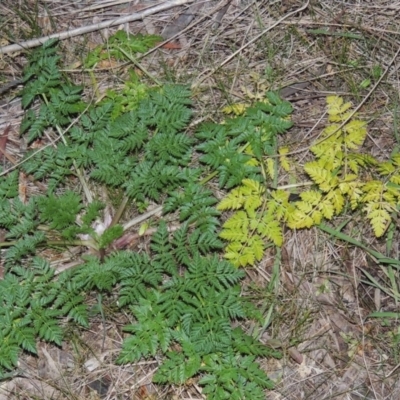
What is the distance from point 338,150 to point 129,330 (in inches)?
47.5

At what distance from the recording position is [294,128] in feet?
10.6

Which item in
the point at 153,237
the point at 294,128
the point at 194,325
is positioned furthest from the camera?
the point at 294,128

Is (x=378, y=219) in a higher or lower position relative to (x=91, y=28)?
lower

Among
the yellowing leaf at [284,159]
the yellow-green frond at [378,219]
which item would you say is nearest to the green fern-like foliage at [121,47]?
the yellowing leaf at [284,159]

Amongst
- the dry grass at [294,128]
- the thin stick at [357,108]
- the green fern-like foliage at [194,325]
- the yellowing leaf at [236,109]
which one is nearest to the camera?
the green fern-like foliage at [194,325]

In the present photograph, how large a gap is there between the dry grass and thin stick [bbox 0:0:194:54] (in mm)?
30

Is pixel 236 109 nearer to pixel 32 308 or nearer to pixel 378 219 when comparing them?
pixel 378 219

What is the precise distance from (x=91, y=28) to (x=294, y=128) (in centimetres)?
115

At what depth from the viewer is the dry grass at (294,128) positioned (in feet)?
9.59

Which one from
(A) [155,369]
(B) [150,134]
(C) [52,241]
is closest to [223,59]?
(B) [150,134]

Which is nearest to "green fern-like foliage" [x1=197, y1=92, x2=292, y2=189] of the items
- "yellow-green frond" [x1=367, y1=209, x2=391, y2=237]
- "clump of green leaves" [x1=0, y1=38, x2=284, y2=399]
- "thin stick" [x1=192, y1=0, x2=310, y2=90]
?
"clump of green leaves" [x1=0, y1=38, x2=284, y2=399]

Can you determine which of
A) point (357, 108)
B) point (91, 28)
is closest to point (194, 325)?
point (357, 108)

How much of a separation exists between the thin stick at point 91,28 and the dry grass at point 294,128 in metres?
0.03

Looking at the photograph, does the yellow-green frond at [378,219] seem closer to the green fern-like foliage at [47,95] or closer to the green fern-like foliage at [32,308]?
the green fern-like foliage at [32,308]
